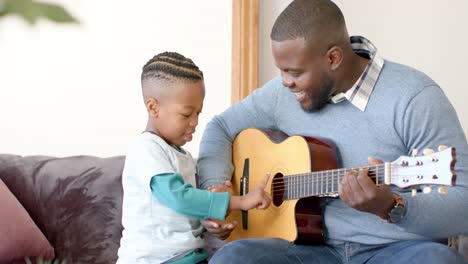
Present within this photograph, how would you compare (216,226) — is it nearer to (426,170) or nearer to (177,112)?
(177,112)

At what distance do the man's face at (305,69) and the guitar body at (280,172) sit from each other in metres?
0.12

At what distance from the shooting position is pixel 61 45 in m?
2.33

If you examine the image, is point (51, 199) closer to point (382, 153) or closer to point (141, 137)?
point (141, 137)

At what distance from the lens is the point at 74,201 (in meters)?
1.99

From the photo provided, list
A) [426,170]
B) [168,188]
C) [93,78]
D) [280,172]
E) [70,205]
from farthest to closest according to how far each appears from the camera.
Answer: [93,78]
[70,205]
[280,172]
[168,188]
[426,170]

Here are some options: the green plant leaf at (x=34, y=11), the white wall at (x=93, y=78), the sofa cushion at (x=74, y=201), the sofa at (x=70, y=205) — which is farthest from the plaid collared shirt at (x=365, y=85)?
the green plant leaf at (x=34, y=11)

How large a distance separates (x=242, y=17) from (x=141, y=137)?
111 centimetres

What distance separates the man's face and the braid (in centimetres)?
23

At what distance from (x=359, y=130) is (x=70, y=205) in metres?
1.02

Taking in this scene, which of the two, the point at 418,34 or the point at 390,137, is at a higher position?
the point at 418,34

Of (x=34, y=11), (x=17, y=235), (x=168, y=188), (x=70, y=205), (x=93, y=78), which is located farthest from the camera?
(x=93, y=78)

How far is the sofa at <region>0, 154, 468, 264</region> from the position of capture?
1.95 metres

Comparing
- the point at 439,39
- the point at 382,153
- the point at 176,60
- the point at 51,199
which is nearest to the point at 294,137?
the point at 382,153

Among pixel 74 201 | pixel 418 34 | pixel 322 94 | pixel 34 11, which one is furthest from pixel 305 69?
pixel 34 11
